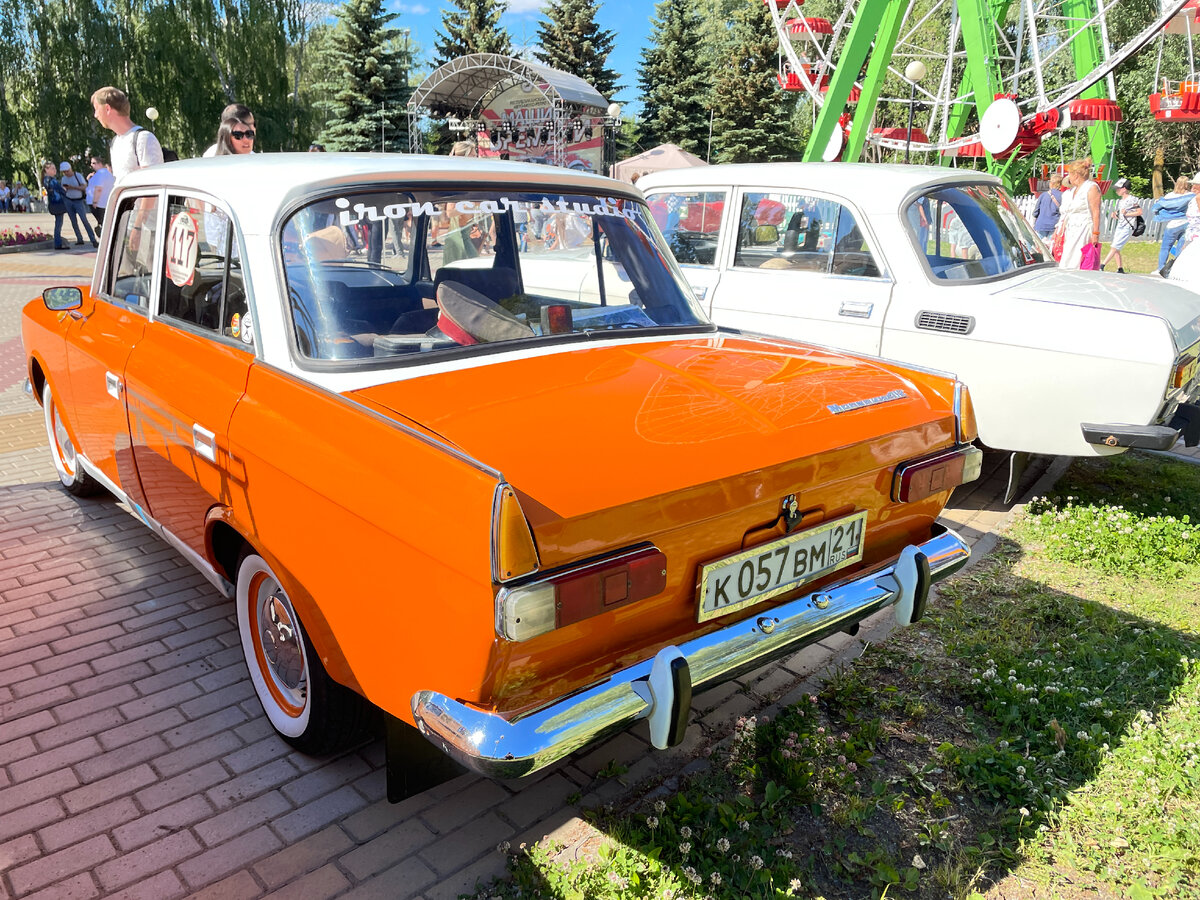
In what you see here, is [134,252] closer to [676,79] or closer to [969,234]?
[969,234]

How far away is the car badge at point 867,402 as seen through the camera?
2580mm

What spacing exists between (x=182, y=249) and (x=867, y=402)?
2589mm

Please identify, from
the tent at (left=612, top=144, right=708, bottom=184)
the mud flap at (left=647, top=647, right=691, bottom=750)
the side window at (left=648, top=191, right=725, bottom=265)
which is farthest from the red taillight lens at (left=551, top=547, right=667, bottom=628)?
the tent at (left=612, top=144, right=708, bottom=184)

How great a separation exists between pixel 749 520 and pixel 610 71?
46.9 m

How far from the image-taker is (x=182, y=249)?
3.27 m

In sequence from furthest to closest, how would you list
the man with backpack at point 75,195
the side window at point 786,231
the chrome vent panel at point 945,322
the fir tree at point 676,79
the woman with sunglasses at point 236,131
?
the fir tree at point 676,79
the man with backpack at point 75,195
the woman with sunglasses at point 236,131
the side window at point 786,231
the chrome vent panel at point 945,322

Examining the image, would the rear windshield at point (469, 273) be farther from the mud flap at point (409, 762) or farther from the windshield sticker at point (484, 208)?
the mud flap at point (409, 762)

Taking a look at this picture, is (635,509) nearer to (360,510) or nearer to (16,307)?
(360,510)

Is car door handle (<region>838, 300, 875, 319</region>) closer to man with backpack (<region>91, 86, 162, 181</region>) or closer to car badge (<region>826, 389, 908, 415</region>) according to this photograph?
car badge (<region>826, 389, 908, 415</region>)

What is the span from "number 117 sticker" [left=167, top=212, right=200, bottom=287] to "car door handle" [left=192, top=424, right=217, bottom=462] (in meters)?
0.69

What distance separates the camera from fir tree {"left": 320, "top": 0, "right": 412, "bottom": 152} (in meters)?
36.3

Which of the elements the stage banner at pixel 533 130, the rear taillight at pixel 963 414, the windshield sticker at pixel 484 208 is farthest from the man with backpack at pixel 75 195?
the rear taillight at pixel 963 414

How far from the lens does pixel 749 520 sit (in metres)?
2.30

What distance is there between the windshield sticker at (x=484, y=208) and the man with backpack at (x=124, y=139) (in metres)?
4.11
